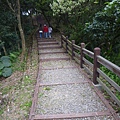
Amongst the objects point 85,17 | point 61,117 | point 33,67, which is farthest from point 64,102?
point 85,17

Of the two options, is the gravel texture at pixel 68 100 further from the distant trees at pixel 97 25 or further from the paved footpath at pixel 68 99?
the distant trees at pixel 97 25

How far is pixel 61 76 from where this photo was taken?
5.79 meters

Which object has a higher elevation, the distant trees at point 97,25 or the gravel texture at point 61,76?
the distant trees at point 97,25

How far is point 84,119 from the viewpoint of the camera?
3199 millimetres

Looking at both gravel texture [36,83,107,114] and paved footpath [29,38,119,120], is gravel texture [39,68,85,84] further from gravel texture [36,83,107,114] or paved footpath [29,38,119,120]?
gravel texture [36,83,107,114]

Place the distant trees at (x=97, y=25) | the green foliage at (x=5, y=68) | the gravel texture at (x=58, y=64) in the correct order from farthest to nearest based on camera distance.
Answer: the gravel texture at (x=58, y=64), the green foliage at (x=5, y=68), the distant trees at (x=97, y=25)

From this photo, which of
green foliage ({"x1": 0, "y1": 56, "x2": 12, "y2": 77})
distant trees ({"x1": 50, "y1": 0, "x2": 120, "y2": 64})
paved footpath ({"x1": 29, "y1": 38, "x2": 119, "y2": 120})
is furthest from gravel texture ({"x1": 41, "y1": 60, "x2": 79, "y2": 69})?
green foliage ({"x1": 0, "y1": 56, "x2": 12, "y2": 77})

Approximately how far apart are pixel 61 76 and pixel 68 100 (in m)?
1.86

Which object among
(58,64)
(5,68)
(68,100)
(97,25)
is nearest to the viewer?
(68,100)

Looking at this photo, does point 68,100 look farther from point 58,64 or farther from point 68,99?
point 58,64

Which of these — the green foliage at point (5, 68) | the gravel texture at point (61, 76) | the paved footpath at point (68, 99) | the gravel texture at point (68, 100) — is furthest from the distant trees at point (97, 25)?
the green foliage at point (5, 68)

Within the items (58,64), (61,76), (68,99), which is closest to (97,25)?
(58,64)

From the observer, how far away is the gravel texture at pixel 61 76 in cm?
537

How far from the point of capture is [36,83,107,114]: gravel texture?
3.56m
